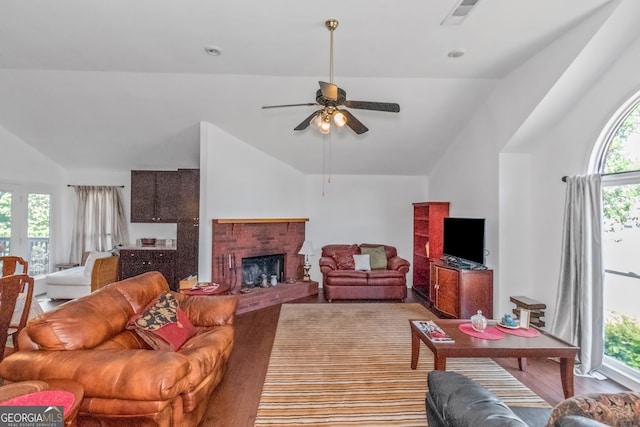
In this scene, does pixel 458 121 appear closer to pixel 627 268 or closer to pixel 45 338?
pixel 627 268

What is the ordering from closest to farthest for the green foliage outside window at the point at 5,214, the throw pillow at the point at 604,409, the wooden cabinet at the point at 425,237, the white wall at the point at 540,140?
the throw pillow at the point at 604,409
the white wall at the point at 540,140
the green foliage outside window at the point at 5,214
the wooden cabinet at the point at 425,237

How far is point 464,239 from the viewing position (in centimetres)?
459

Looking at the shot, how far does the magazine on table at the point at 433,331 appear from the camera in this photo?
2679 mm

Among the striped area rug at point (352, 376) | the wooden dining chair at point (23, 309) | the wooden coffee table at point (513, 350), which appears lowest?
the striped area rug at point (352, 376)

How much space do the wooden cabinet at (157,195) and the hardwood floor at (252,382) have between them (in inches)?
125

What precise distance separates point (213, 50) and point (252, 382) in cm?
324

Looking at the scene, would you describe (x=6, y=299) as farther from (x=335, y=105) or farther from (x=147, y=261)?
(x=147, y=261)

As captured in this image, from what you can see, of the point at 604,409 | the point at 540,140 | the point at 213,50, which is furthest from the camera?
the point at 540,140

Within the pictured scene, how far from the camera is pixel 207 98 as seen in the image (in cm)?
430

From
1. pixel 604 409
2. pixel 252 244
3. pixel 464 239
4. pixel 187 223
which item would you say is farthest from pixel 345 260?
pixel 604 409

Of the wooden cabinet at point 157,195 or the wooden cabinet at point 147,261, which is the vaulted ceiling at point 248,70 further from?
the wooden cabinet at point 147,261

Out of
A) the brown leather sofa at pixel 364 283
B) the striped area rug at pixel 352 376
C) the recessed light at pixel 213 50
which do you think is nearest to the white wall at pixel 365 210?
the brown leather sofa at pixel 364 283

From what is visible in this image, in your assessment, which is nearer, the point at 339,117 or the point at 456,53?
the point at 339,117

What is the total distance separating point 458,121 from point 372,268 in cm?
289
